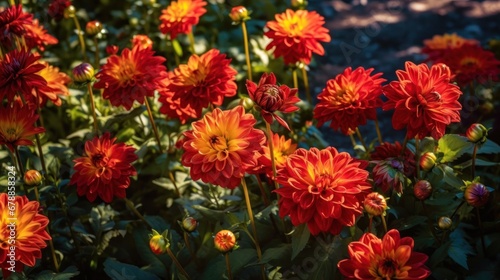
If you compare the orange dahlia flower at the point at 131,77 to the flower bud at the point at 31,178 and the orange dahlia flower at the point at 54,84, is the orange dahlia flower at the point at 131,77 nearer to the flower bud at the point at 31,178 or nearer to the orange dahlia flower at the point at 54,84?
the orange dahlia flower at the point at 54,84

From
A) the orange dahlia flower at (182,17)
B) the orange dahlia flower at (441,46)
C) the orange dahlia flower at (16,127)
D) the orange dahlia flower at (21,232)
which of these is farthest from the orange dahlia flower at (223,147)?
the orange dahlia flower at (441,46)

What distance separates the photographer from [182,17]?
2611 millimetres

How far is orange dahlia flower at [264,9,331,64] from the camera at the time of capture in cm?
234

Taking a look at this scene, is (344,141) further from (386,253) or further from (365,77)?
(386,253)

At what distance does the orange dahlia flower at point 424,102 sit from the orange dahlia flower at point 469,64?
0.73 meters

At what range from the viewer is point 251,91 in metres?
1.69

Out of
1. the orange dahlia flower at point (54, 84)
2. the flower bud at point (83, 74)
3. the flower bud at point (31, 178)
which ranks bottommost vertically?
the flower bud at point (31, 178)

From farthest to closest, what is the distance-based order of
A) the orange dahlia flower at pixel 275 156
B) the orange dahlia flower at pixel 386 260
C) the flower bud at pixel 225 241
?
the orange dahlia flower at pixel 275 156 → the flower bud at pixel 225 241 → the orange dahlia flower at pixel 386 260

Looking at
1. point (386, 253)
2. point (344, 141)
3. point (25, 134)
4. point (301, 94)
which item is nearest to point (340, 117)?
point (386, 253)

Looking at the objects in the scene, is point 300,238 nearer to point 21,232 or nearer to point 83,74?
point 21,232

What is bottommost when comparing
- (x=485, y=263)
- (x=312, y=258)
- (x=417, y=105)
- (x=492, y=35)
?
(x=492, y=35)

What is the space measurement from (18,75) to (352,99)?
1.03 metres

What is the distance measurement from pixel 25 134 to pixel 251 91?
75 cm

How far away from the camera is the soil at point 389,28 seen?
3887mm
